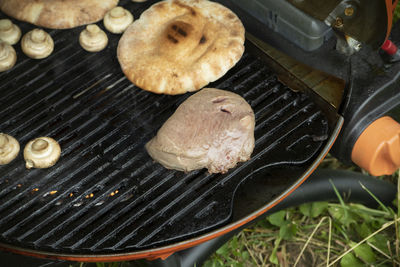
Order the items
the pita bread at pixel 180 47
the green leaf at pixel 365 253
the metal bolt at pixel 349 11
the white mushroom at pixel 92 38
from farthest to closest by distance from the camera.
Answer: the green leaf at pixel 365 253 → the white mushroom at pixel 92 38 → the pita bread at pixel 180 47 → the metal bolt at pixel 349 11

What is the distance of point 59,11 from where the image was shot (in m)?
2.48

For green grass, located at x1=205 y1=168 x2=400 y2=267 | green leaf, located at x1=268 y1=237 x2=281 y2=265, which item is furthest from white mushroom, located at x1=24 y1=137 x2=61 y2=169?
green leaf, located at x1=268 y1=237 x2=281 y2=265

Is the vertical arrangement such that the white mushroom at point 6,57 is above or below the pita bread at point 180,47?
below

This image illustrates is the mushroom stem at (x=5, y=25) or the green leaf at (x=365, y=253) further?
the green leaf at (x=365, y=253)

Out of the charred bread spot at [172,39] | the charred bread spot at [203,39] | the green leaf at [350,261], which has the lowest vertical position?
the green leaf at [350,261]

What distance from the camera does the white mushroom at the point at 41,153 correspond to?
202cm

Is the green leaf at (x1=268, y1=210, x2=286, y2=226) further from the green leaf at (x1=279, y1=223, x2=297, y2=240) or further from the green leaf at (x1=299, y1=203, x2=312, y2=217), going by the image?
the green leaf at (x1=299, y1=203, x2=312, y2=217)

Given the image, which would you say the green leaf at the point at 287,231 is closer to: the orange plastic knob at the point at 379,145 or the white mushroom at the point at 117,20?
the orange plastic knob at the point at 379,145

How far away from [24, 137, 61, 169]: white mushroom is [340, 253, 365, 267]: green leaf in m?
1.76

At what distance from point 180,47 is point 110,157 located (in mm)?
641

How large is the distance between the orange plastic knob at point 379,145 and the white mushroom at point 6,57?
68.8 inches

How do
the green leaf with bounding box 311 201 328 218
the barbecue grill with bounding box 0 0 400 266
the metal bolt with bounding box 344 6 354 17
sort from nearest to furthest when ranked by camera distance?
the barbecue grill with bounding box 0 0 400 266 → the metal bolt with bounding box 344 6 354 17 → the green leaf with bounding box 311 201 328 218

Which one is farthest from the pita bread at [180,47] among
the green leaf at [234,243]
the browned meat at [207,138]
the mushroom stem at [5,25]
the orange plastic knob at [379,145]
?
the green leaf at [234,243]

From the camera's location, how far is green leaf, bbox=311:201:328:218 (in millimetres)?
2945
